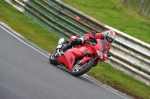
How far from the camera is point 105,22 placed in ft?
58.8

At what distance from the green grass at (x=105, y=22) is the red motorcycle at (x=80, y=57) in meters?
1.13

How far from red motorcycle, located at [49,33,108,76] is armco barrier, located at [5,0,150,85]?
243cm

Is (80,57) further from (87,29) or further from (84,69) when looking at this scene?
(87,29)

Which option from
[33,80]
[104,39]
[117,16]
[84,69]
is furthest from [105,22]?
[33,80]

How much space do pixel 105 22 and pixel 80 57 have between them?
610 centimetres

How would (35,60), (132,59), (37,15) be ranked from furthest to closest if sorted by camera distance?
(37,15) → (132,59) → (35,60)

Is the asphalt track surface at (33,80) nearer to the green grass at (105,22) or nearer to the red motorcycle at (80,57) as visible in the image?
the red motorcycle at (80,57)

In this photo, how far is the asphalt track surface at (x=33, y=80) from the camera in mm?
7598

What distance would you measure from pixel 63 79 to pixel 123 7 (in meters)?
10.5

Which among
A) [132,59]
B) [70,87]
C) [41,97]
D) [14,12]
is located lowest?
[14,12]

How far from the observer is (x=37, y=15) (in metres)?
18.6

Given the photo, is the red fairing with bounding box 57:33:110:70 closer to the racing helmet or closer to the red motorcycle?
the red motorcycle

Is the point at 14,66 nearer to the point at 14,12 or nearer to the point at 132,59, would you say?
the point at 132,59

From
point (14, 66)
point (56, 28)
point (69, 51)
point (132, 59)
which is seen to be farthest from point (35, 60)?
point (56, 28)
